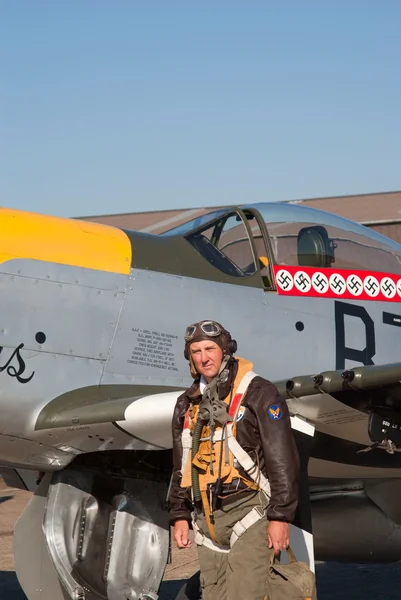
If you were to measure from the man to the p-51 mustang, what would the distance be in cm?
Result: 88

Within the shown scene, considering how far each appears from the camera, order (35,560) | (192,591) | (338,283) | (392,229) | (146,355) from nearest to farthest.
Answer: (192,591) → (146,355) → (35,560) → (338,283) → (392,229)

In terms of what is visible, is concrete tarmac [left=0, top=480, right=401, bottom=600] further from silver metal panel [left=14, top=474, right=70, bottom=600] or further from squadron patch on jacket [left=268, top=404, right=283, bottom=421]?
squadron patch on jacket [left=268, top=404, right=283, bottom=421]

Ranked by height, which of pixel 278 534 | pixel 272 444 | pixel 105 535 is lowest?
pixel 105 535

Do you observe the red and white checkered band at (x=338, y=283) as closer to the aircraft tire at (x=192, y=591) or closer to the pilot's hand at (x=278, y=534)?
the aircraft tire at (x=192, y=591)

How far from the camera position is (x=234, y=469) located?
13.3 ft

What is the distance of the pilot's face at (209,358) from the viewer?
13.7ft

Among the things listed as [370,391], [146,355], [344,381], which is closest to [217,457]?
[344,381]

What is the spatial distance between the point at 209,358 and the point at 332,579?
4116 mm

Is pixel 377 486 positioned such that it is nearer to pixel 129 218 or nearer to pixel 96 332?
pixel 96 332

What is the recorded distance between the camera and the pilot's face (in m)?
4.17

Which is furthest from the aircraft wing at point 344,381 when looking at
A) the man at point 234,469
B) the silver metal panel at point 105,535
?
the silver metal panel at point 105,535

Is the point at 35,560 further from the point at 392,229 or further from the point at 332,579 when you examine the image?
the point at 392,229

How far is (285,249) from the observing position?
616 centimetres

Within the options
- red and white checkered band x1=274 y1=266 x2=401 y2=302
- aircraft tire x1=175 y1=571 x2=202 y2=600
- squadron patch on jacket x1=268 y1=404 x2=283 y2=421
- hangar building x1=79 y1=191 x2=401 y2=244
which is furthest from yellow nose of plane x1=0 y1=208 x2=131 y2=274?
hangar building x1=79 y1=191 x2=401 y2=244
